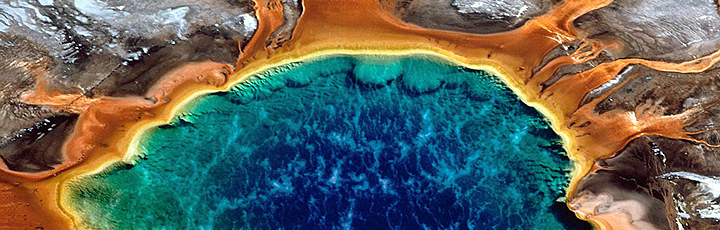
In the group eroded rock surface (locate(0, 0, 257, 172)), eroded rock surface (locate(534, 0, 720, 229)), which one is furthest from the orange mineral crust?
eroded rock surface (locate(0, 0, 257, 172))

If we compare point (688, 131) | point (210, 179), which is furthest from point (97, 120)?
point (688, 131)

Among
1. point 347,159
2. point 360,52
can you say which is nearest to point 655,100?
point 360,52

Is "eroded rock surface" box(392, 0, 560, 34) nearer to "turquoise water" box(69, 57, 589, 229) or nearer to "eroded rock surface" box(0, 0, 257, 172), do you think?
"turquoise water" box(69, 57, 589, 229)

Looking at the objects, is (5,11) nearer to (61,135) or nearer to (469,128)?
(61,135)

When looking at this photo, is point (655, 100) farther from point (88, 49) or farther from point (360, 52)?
point (88, 49)

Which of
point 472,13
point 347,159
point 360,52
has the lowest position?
point 347,159

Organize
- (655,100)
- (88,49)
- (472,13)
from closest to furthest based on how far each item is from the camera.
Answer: (655,100)
(88,49)
(472,13)

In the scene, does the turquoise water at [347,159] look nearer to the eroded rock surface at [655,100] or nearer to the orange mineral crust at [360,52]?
the orange mineral crust at [360,52]
